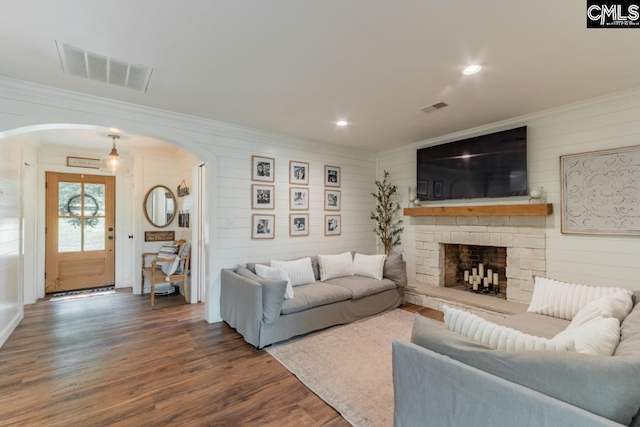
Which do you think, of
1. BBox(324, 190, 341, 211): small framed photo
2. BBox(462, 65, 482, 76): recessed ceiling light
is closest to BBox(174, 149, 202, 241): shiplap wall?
BBox(324, 190, 341, 211): small framed photo

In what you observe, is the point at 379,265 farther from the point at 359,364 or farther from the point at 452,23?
the point at 452,23

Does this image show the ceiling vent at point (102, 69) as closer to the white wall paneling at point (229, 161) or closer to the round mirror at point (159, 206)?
the white wall paneling at point (229, 161)

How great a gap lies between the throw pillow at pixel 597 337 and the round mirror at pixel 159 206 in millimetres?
5708

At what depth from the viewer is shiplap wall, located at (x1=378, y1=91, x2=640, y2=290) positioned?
2939 millimetres

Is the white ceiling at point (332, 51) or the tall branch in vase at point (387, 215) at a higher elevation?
the white ceiling at point (332, 51)

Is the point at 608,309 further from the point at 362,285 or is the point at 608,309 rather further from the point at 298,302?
the point at 298,302

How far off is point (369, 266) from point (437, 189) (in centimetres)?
154

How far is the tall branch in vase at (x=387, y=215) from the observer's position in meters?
5.22

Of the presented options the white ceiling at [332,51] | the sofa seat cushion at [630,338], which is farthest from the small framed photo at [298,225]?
the sofa seat cushion at [630,338]

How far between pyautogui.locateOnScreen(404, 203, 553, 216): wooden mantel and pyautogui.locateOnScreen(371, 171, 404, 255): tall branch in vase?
0.39 meters

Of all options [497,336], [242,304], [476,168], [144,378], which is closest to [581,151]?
[476,168]

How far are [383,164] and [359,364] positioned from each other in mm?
3663

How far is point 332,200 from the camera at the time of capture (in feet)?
16.3

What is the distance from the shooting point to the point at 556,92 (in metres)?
2.93
